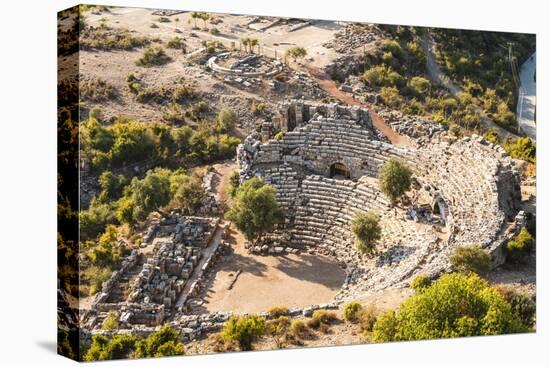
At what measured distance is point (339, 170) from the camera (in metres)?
37.2

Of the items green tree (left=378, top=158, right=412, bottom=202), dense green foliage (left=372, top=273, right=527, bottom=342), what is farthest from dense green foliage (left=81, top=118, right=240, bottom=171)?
dense green foliage (left=372, top=273, right=527, bottom=342)

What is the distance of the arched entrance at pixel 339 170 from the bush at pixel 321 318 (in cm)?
1244

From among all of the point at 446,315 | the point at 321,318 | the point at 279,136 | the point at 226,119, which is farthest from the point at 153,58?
the point at 446,315

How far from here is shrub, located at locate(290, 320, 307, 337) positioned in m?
24.5

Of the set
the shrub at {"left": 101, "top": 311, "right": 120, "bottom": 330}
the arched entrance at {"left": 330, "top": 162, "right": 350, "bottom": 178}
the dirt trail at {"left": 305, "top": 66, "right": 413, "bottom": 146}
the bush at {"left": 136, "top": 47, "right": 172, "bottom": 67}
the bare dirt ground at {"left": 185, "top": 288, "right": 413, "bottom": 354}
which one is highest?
the bush at {"left": 136, "top": 47, "right": 172, "bottom": 67}

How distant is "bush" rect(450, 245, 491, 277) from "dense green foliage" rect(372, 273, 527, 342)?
1.43 metres

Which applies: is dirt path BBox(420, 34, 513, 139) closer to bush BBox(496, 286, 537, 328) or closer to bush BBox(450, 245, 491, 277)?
bush BBox(450, 245, 491, 277)

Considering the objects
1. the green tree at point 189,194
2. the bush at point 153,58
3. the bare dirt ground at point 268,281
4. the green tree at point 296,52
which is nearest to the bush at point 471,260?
the bare dirt ground at point 268,281

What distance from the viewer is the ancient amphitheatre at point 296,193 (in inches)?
1097

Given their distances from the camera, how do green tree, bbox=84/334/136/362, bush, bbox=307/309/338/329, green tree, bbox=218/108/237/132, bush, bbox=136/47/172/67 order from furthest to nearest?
green tree, bbox=218/108/237/132
bush, bbox=136/47/172/67
bush, bbox=307/309/338/329
green tree, bbox=84/334/136/362

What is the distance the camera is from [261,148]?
37.4 m

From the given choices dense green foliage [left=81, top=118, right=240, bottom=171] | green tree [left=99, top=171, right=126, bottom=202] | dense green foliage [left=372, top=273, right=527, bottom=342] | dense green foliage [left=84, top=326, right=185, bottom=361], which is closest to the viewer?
dense green foliage [left=84, top=326, right=185, bottom=361]

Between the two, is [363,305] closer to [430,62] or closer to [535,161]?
[535,161]

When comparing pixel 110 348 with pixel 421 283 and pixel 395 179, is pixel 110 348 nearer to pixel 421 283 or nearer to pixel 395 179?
pixel 421 283
